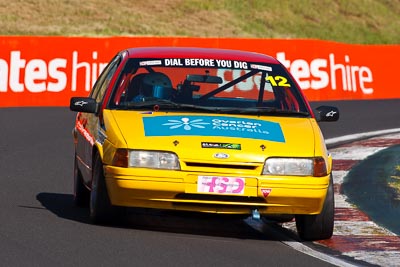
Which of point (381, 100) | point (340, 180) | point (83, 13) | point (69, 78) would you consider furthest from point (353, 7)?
point (340, 180)

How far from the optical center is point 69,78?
989 inches

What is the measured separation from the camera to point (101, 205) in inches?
363

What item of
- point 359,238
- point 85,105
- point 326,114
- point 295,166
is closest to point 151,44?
point 326,114

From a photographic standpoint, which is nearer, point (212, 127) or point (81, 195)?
point (212, 127)

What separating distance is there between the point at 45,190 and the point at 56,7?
3298 centimetres

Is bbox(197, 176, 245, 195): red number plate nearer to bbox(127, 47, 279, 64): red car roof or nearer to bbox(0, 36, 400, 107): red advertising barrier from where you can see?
bbox(127, 47, 279, 64): red car roof

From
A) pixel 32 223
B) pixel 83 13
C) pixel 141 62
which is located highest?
pixel 83 13

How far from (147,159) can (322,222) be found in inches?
55.0

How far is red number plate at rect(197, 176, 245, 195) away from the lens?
8.84m

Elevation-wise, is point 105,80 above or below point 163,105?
above

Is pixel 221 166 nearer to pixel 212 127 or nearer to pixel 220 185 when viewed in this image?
→ pixel 220 185

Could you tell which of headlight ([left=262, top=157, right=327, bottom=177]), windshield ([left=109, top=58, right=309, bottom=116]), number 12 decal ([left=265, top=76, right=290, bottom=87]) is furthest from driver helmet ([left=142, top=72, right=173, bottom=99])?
headlight ([left=262, top=157, right=327, bottom=177])

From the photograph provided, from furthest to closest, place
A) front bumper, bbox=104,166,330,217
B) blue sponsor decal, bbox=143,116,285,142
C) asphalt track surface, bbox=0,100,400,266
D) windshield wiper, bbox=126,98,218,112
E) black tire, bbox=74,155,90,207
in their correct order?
1. black tire, bbox=74,155,90,207
2. windshield wiper, bbox=126,98,218,112
3. blue sponsor decal, bbox=143,116,285,142
4. front bumper, bbox=104,166,330,217
5. asphalt track surface, bbox=0,100,400,266

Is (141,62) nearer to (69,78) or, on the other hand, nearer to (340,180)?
(340,180)
